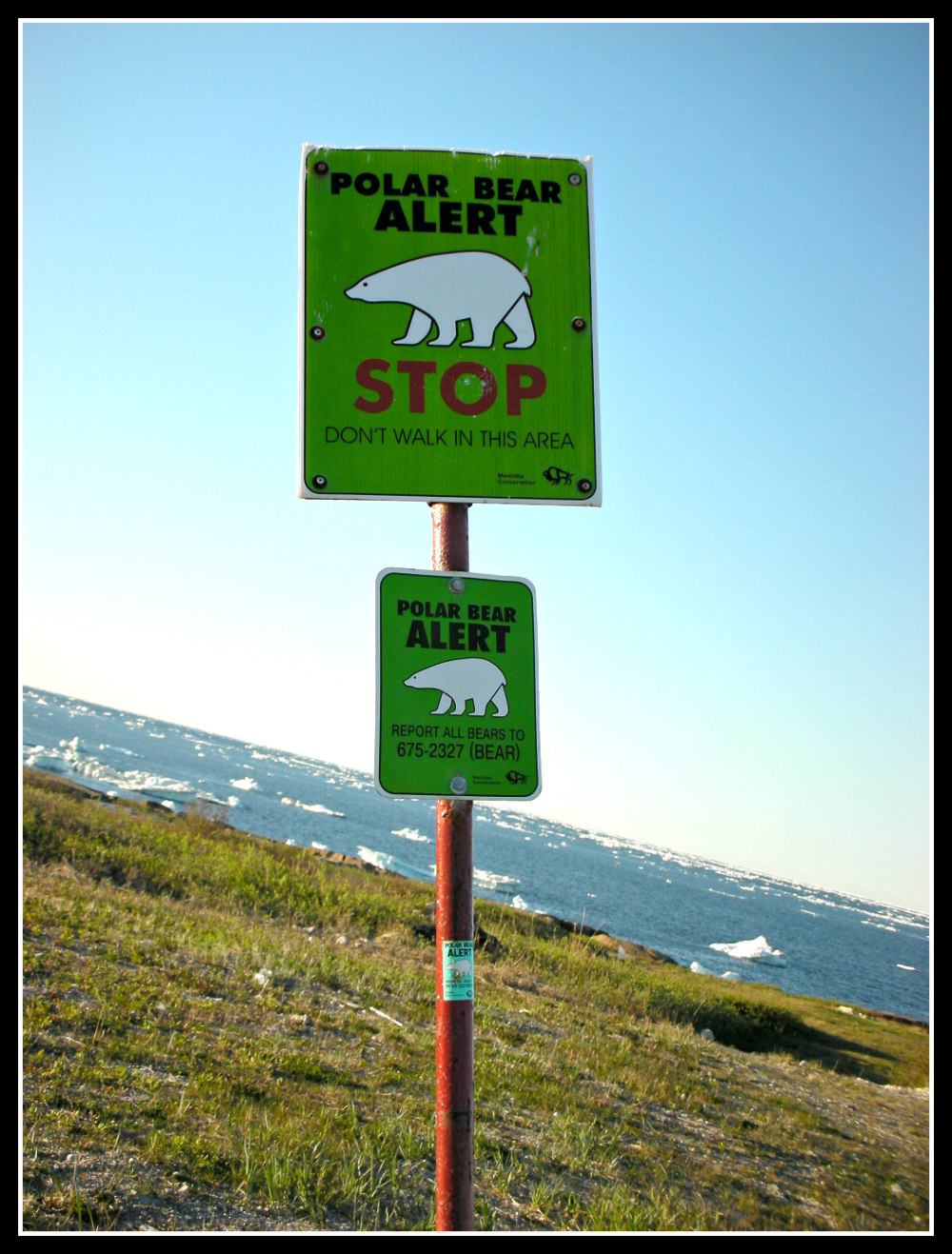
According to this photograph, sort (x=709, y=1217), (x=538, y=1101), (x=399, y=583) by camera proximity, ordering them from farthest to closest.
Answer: (x=538, y=1101), (x=709, y=1217), (x=399, y=583)

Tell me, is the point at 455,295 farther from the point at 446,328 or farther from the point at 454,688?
the point at 454,688

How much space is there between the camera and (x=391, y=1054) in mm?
6887

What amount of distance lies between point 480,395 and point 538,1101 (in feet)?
19.3

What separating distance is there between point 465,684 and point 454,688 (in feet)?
0.11

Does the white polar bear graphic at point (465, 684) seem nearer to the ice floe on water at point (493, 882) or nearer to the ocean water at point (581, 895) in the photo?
the ocean water at point (581, 895)

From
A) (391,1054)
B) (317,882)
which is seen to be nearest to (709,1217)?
(391,1054)

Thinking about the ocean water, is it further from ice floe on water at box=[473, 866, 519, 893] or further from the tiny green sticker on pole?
the tiny green sticker on pole

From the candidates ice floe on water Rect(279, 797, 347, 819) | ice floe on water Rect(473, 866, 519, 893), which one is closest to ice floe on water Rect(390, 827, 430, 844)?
ice floe on water Rect(279, 797, 347, 819)

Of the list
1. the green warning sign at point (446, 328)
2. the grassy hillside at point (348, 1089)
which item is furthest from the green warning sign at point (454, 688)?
the grassy hillside at point (348, 1089)

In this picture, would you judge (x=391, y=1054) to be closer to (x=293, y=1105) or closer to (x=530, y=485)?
(x=293, y=1105)

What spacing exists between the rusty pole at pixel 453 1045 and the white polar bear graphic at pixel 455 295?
1.45 metres

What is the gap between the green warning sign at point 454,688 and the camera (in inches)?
93.2

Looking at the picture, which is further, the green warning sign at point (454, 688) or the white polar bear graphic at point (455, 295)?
the white polar bear graphic at point (455, 295)

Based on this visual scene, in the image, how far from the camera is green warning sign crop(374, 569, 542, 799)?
2.37 m
